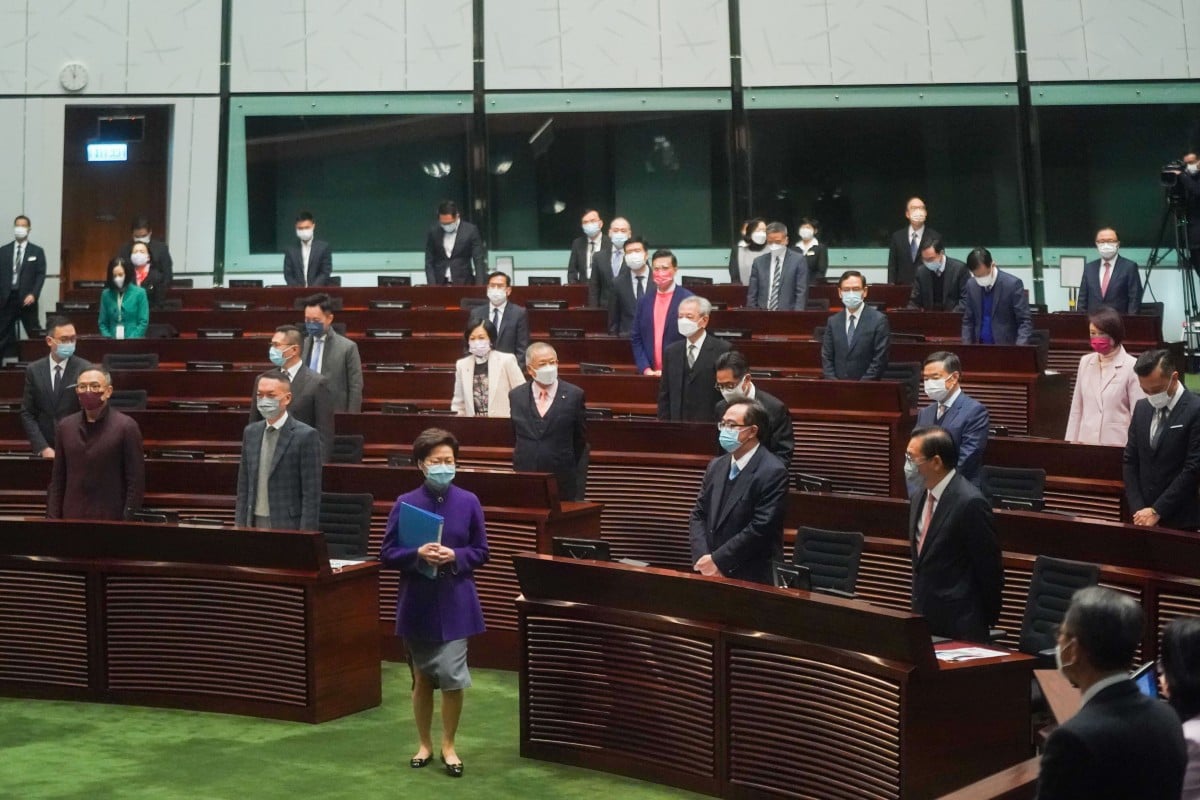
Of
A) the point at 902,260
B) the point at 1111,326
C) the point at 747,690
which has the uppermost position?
the point at 902,260

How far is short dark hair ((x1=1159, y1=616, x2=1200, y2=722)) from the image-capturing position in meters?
3.18

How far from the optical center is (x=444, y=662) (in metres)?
5.85

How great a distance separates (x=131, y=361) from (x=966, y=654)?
7.43 m

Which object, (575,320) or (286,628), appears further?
(575,320)

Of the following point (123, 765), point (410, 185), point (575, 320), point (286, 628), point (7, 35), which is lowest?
point (123, 765)

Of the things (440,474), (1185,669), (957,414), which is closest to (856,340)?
(957,414)

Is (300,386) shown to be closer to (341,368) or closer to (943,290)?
(341,368)

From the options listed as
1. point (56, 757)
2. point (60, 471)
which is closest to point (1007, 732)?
point (56, 757)

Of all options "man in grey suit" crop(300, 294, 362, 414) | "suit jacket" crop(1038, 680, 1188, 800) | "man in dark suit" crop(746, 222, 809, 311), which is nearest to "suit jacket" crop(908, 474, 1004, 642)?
"suit jacket" crop(1038, 680, 1188, 800)

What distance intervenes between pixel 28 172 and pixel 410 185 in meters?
3.68

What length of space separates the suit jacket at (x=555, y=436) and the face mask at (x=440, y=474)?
6.25ft

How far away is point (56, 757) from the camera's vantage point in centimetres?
623

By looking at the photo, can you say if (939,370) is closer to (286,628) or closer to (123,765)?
(286,628)

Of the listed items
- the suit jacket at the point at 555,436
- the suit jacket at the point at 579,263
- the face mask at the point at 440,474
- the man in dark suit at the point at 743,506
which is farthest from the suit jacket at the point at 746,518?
the suit jacket at the point at 579,263
